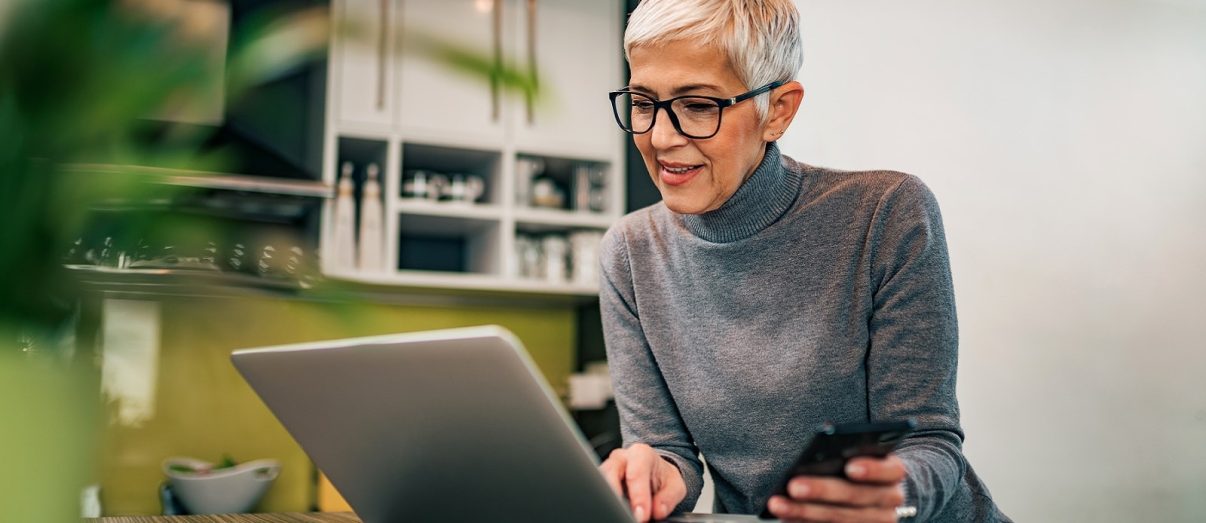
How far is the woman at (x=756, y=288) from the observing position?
1.09 meters

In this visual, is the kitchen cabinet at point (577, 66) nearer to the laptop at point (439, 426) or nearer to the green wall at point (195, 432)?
the green wall at point (195, 432)

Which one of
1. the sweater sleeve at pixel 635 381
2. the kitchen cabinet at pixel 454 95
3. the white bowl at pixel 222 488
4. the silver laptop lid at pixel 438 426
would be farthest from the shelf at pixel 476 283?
the silver laptop lid at pixel 438 426

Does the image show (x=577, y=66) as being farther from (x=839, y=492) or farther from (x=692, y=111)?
(x=839, y=492)

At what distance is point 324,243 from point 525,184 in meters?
0.67

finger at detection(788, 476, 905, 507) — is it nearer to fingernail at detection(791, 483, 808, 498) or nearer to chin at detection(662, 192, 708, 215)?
fingernail at detection(791, 483, 808, 498)

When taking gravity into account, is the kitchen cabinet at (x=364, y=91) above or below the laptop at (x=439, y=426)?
above

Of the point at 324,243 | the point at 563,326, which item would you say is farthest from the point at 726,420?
the point at 563,326

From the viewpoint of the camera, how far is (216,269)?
1.09ft

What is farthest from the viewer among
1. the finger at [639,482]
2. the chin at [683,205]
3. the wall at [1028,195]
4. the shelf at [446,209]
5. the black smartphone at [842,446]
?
the shelf at [446,209]

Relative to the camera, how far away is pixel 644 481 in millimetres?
908

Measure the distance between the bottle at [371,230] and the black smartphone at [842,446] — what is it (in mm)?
2557

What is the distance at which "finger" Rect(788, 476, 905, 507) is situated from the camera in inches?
24.3

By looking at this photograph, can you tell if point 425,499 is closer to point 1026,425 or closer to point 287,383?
point 287,383

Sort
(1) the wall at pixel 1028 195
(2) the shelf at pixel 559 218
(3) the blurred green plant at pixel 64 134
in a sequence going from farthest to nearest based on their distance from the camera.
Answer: (2) the shelf at pixel 559 218 < (1) the wall at pixel 1028 195 < (3) the blurred green plant at pixel 64 134
